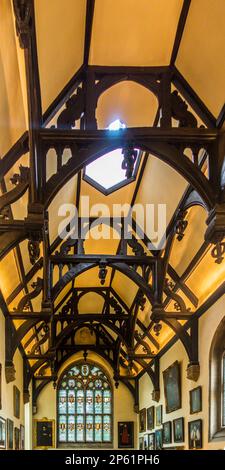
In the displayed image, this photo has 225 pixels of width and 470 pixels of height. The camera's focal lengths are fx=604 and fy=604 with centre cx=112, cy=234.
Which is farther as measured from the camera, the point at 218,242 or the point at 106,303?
the point at 106,303

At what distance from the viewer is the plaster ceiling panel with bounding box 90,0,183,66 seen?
625cm

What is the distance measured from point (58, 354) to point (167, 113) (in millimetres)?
14252

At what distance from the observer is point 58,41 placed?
6125 millimetres

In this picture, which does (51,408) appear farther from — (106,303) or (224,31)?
(224,31)

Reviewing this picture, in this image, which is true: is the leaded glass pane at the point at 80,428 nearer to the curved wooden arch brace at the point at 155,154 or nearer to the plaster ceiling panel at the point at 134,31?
the curved wooden arch brace at the point at 155,154

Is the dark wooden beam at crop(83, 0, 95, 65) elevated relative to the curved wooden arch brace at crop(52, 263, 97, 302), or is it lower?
elevated

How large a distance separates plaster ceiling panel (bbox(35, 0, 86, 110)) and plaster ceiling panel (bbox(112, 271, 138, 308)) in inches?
329

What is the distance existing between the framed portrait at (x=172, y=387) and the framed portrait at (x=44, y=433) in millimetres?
6617

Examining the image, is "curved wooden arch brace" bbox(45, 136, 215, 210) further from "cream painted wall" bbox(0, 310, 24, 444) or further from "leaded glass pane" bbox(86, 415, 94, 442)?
"leaded glass pane" bbox(86, 415, 94, 442)

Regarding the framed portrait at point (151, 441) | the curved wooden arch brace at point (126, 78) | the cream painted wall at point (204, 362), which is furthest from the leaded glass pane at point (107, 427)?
the curved wooden arch brace at point (126, 78)

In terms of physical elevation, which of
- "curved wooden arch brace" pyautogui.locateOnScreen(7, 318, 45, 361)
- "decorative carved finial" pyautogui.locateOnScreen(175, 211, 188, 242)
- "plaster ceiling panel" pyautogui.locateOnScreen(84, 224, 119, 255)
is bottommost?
"curved wooden arch brace" pyautogui.locateOnScreen(7, 318, 45, 361)

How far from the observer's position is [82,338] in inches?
778

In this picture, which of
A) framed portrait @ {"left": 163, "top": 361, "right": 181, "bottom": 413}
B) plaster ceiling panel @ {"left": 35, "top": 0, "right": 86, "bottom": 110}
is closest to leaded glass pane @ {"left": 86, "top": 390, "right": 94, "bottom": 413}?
framed portrait @ {"left": 163, "top": 361, "right": 181, "bottom": 413}

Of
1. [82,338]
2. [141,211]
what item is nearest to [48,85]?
[141,211]
